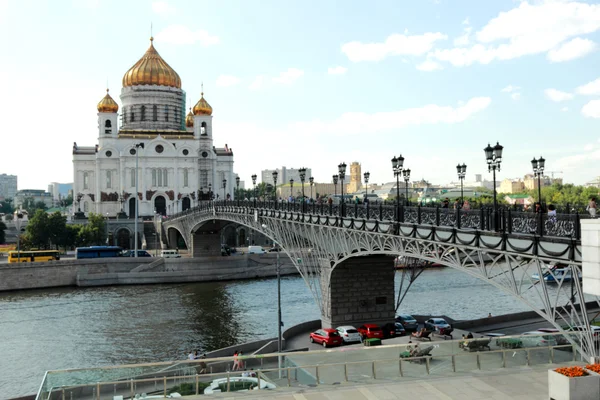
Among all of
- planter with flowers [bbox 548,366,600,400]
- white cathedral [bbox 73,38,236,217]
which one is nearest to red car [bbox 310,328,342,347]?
planter with flowers [bbox 548,366,600,400]

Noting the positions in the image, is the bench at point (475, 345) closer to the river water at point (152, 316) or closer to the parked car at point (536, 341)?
the parked car at point (536, 341)

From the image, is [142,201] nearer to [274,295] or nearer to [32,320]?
[274,295]

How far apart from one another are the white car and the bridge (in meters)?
1.82

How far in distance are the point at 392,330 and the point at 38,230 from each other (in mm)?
43208

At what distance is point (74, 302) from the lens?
41531 millimetres

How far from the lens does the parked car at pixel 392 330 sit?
2678 centimetres

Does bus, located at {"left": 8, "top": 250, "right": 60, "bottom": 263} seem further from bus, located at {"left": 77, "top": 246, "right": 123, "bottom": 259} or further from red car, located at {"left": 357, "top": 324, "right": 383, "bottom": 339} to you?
red car, located at {"left": 357, "top": 324, "right": 383, "bottom": 339}

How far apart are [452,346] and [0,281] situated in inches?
1614

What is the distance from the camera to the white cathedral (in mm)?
77375

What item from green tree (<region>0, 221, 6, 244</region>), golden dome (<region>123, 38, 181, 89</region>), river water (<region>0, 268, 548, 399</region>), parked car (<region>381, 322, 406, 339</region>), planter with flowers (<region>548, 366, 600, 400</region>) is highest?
golden dome (<region>123, 38, 181, 89</region>)

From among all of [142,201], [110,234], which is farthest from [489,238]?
[142,201]

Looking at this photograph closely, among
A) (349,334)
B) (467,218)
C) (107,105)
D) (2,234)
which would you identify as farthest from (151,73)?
(467,218)

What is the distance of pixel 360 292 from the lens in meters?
27.7

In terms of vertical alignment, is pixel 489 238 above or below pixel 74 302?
above
